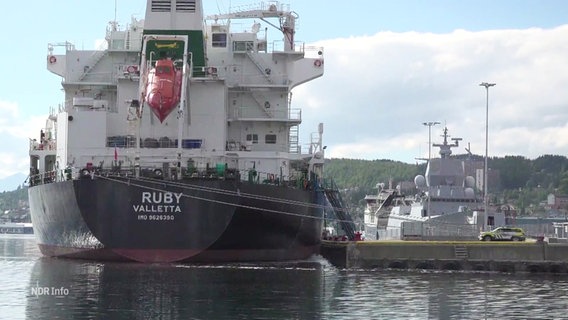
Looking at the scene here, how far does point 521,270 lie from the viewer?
44.4 meters

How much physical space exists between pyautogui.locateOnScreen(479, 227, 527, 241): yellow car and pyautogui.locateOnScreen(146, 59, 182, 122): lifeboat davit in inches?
679

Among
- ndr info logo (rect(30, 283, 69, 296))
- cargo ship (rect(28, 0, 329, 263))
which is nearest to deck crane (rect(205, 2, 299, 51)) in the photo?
cargo ship (rect(28, 0, 329, 263))

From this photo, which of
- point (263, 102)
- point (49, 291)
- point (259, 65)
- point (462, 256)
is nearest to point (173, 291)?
point (49, 291)

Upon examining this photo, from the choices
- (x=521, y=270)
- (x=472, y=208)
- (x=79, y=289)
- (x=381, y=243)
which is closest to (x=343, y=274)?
(x=381, y=243)

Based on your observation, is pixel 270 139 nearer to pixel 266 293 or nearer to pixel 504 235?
pixel 504 235

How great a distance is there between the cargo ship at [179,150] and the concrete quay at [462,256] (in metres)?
4.29

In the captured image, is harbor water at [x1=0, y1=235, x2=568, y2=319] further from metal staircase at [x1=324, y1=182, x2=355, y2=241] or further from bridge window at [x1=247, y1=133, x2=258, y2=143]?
metal staircase at [x1=324, y1=182, x2=355, y2=241]

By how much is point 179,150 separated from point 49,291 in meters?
13.0

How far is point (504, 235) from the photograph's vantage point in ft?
173

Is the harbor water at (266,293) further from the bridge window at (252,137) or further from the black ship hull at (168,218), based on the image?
the bridge window at (252,137)

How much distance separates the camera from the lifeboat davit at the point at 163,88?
1807 inches

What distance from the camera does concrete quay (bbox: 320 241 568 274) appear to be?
1750 inches

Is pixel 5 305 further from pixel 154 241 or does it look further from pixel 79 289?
pixel 154 241

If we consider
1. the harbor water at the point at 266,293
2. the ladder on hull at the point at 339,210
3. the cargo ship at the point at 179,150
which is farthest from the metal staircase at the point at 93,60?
the ladder on hull at the point at 339,210
